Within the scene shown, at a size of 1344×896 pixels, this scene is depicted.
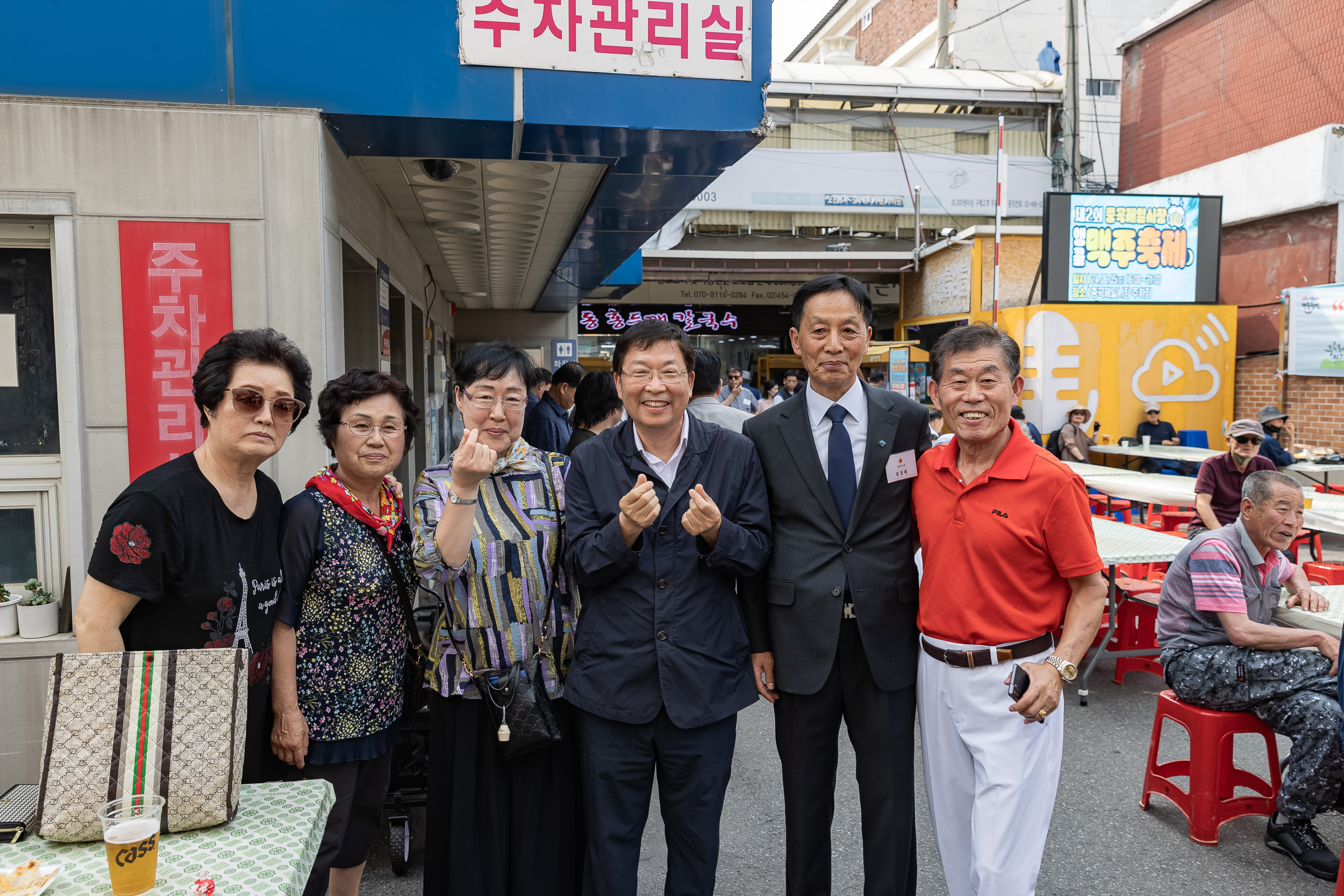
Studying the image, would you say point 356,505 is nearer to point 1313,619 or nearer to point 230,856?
point 230,856

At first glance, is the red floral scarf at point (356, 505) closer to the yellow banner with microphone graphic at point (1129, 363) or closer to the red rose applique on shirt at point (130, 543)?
the red rose applique on shirt at point (130, 543)

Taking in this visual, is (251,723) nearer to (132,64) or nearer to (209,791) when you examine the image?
(209,791)

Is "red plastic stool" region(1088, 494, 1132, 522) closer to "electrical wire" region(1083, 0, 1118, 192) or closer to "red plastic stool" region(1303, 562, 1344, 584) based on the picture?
"red plastic stool" region(1303, 562, 1344, 584)

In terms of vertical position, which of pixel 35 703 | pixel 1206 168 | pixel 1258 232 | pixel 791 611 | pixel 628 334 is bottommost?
pixel 35 703

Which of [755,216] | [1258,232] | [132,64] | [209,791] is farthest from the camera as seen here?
[755,216]

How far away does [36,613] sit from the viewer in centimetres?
300

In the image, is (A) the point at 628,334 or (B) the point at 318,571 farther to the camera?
(A) the point at 628,334

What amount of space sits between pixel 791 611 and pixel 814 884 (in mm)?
831

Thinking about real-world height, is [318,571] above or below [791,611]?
above

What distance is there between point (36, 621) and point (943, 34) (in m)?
25.7

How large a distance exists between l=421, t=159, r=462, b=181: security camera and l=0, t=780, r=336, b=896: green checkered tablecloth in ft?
11.1

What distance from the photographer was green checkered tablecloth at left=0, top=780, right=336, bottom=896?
1.46 meters

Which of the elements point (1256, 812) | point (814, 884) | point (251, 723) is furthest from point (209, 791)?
point (1256, 812)

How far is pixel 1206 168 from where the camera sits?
14.0m
